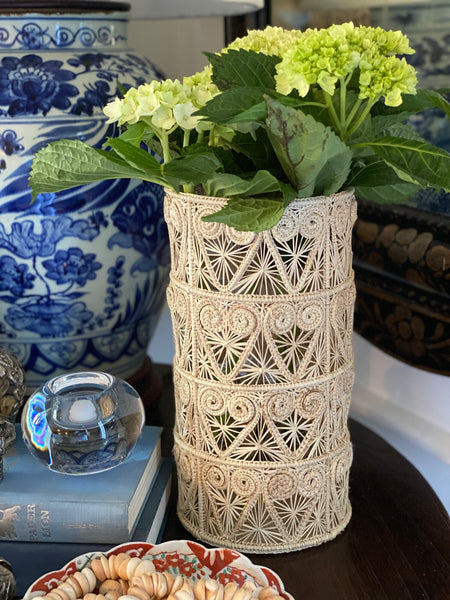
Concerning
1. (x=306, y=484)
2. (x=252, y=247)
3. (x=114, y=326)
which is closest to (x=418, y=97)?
(x=252, y=247)

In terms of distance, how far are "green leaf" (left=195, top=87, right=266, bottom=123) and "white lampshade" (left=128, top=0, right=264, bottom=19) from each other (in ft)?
1.11

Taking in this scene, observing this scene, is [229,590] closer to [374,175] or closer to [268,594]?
[268,594]

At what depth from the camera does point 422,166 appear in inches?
17.0

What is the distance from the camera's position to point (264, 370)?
0.48 metres

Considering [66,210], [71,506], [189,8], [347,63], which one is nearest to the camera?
[347,63]

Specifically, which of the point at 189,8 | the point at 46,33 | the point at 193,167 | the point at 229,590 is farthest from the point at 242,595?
the point at 189,8

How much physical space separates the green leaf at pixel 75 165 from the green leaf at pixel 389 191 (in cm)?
14

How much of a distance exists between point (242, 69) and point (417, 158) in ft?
0.37

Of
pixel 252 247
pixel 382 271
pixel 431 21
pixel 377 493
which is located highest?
pixel 431 21

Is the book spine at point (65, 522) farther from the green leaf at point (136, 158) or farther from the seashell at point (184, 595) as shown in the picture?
the green leaf at point (136, 158)

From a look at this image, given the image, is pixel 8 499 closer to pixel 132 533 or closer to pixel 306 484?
pixel 132 533

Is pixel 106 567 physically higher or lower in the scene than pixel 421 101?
lower

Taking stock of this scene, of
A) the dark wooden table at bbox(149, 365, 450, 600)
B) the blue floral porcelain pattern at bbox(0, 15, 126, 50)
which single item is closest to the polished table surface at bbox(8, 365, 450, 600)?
the dark wooden table at bbox(149, 365, 450, 600)

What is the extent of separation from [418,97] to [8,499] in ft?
1.19
